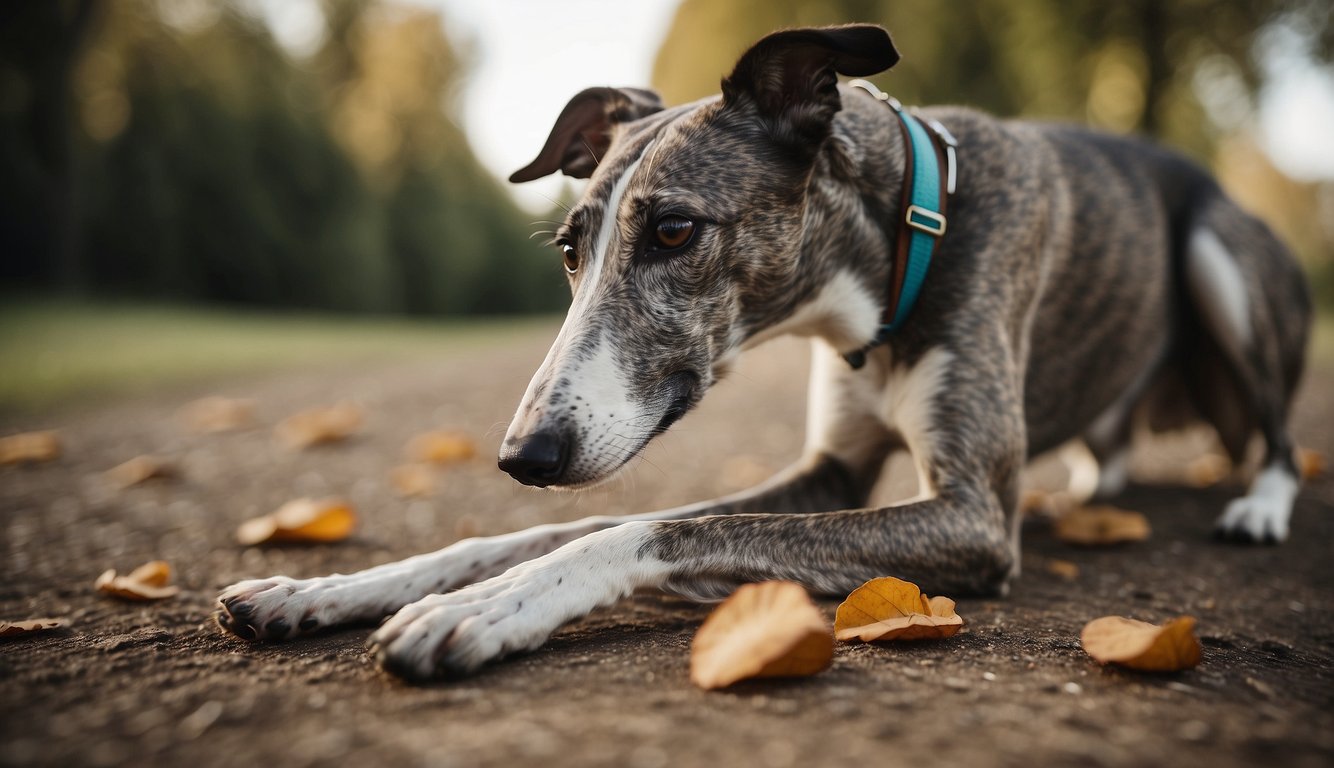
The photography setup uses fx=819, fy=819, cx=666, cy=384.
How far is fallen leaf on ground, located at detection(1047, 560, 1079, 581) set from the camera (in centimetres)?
263

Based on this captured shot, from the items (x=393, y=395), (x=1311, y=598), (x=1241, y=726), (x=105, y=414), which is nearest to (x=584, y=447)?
(x=1241, y=726)

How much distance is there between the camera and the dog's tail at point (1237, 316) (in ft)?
12.0

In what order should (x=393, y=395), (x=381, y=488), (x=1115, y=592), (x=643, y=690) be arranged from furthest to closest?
(x=393, y=395) < (x=381, y=488) < (x=1115, y=592) < (x=643, y=690)

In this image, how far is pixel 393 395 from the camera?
672cm

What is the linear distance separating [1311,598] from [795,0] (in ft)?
65.1

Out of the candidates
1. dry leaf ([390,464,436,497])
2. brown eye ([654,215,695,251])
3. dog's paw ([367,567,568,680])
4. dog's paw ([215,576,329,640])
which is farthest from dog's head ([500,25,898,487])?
dry leaf ([390,464,436,497])

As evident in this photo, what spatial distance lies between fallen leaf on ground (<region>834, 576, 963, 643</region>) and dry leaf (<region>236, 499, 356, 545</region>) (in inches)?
72.6

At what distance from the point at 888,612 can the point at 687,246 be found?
1.09 m

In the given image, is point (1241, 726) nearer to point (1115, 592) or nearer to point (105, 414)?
point (1115, 592)

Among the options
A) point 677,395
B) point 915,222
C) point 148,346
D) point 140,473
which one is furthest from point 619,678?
point 148,346

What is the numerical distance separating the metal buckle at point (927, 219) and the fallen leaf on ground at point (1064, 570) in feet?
3.83

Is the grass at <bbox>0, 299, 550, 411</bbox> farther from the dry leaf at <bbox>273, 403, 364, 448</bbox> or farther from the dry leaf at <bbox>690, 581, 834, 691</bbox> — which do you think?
the dry leaf at <bbox>690, 581, 834, 691</bbox>

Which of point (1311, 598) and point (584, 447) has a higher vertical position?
point (584, 447)

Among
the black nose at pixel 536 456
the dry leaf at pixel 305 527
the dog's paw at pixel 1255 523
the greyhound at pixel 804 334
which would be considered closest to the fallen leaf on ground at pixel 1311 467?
the greyhound at pixel 804 334
